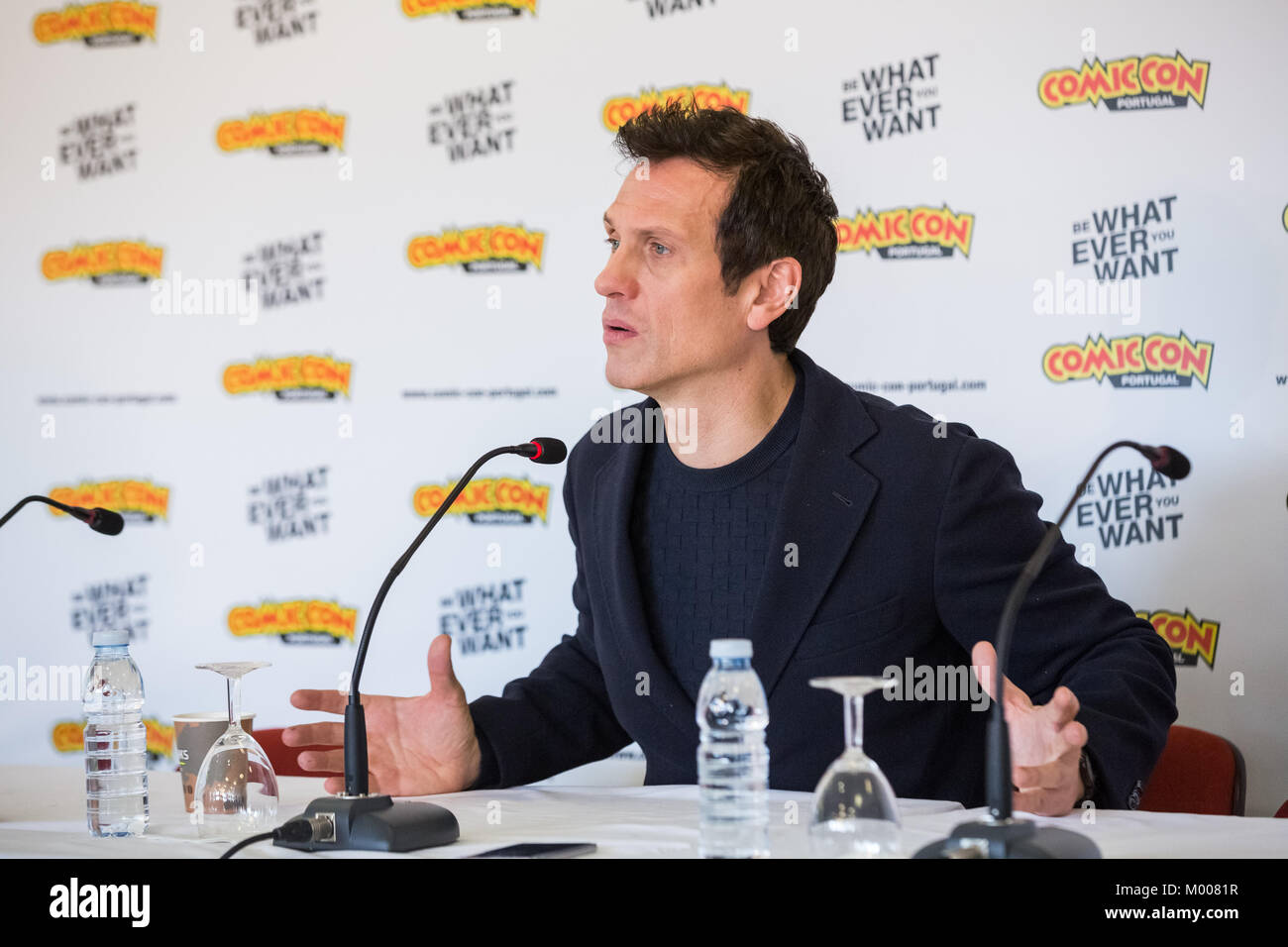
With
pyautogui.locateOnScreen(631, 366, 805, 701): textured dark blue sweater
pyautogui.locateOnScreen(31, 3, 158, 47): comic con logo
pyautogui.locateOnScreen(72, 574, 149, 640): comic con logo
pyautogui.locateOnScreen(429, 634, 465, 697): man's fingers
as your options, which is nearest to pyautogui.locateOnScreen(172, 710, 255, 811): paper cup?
pyautogui.locateOnScreen(429, 634, 465, 697): man's fingers

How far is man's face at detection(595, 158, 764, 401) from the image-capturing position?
7.23 ft

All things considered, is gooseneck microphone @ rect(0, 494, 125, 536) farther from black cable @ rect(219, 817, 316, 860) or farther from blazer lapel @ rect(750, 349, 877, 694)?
blazer lapel @ rect(750, 349, 877, 694)

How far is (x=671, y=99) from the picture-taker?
3037 millimetres

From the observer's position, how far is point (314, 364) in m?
3.36

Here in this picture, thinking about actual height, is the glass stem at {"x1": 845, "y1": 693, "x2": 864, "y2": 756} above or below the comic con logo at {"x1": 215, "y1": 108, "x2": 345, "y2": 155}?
below

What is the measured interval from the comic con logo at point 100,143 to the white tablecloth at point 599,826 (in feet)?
7.13

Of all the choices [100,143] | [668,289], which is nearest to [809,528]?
[668,289]

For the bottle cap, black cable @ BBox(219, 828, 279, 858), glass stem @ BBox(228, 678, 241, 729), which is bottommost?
black cable @ BBox(219, 828, 279, 858)

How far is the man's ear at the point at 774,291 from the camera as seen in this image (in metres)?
2.29

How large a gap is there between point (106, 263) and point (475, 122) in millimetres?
1153

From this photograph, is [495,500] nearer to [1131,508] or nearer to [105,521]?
[105,521]

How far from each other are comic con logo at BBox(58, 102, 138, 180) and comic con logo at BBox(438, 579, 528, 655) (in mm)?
1555
